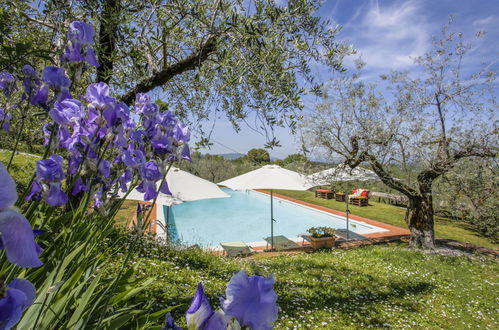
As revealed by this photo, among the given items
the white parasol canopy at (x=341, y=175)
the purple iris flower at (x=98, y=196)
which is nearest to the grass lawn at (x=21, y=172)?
the purple iris flower at (x=98, y=196)

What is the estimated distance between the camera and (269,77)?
278 cm

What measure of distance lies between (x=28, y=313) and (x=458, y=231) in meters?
18.8

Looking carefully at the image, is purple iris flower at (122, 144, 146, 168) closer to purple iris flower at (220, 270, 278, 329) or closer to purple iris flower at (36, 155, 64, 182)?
purple iris flower at (36, 155, 64, 182)

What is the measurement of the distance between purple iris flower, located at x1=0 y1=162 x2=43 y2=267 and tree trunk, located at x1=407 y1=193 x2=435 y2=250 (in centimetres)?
1264

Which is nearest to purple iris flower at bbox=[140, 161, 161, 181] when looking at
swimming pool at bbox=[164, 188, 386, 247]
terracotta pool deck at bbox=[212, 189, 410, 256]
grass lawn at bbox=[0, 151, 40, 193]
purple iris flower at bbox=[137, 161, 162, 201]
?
purple iris flower at bbox=[137, 161, 162, 201]

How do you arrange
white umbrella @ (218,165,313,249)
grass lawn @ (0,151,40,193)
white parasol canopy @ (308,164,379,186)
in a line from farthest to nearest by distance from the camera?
white parasol canopy @ (308,164,379,186) < white umbrella @ (218,165,313,249) < grass lawn @ (0,151,40,193)

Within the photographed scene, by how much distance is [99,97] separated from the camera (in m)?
1.19

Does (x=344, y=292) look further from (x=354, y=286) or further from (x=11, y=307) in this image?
(x=11, y=307)

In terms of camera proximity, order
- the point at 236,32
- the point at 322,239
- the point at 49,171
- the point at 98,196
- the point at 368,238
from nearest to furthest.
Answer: the point at 49,171 < the point at 98,196 < the point at 236,32 < the point at 322,239 < the point at 368,238

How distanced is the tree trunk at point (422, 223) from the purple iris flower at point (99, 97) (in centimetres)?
1223

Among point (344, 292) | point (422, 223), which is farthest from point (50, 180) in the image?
point (422, 223)

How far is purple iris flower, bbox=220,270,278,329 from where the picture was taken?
0.57 metres

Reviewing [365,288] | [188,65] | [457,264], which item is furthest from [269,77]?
[457,264]

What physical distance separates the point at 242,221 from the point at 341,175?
10.0m
